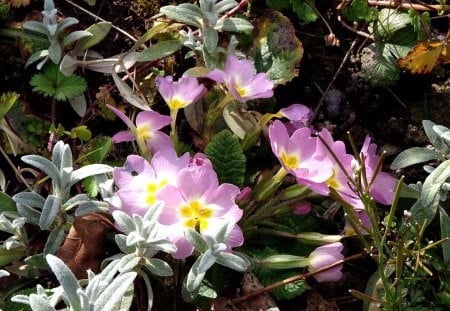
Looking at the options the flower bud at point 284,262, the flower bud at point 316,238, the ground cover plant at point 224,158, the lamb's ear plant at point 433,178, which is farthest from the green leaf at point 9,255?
the lamb's ear plant at point 433,178

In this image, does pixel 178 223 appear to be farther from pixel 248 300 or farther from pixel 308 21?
pixel 308 21

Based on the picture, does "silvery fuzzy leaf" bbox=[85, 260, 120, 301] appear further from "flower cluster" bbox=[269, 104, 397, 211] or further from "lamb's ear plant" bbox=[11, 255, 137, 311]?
"flower cluster" bbox=[269, 104, 397, 211]

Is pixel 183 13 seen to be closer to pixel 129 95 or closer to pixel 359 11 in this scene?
pixel 129 95

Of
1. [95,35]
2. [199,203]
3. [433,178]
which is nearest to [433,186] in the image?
[433,178]

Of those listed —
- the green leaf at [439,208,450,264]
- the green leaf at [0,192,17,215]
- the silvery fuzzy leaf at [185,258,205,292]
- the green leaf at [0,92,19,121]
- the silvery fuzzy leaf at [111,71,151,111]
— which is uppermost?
the green leaf at [0,92,19,121]

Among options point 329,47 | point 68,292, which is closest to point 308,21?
point 329,47

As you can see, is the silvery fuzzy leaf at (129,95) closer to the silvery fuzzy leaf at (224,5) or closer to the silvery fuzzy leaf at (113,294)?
the silvery fuzzy leaf at (224,5)

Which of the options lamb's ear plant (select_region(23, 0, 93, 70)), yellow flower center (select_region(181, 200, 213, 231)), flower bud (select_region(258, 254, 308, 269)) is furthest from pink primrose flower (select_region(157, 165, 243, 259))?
lamb's ear plant (select_region(23, 0, 93, 70))
